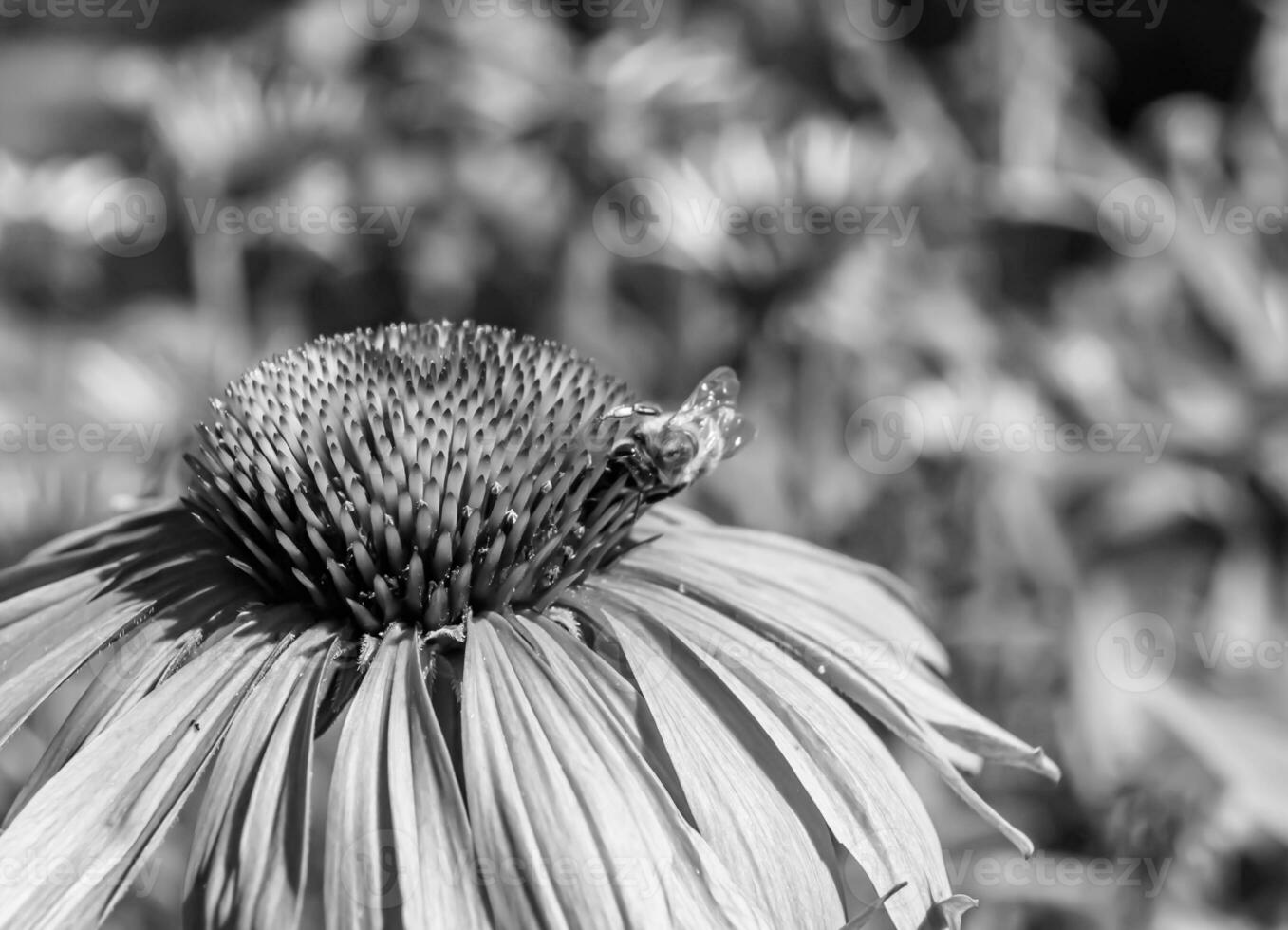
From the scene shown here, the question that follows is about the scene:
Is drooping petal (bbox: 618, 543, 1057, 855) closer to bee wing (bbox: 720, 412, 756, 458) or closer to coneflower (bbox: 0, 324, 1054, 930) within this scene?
coneflower (bbox: 0, 324, 1054, 930)

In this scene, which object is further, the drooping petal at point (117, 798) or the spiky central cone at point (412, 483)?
the spiky central cone at point (412, 483)

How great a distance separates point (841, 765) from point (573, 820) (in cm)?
28

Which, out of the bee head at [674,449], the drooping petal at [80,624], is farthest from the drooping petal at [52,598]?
the bee head at [674,449]

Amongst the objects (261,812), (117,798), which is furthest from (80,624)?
(261,812)

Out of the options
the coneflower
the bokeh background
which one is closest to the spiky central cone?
the coneflower

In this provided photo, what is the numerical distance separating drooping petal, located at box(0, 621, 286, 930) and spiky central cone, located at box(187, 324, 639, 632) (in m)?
0.14

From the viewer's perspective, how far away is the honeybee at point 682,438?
1.39 m

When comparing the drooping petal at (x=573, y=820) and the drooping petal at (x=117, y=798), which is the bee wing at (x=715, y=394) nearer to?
the drooping petal at (x=573, y=820)

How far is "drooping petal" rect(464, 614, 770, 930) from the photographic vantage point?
977 mm

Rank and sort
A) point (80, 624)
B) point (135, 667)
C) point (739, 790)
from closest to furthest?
point (739, 790) → point (135, 667) → point (80, 624)

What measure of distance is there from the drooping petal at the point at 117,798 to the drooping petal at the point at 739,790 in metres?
0.38

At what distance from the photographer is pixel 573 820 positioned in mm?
1016

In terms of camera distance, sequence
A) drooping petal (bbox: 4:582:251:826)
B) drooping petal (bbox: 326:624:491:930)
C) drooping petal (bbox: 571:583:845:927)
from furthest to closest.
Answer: drooping petal (bbox: 4:582:251:826) < drooping petal (bbox: 571:583:845:927) < drooping petal (bbox: 326:624:491:930)

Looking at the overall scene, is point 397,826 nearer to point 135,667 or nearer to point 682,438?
point 135,667
